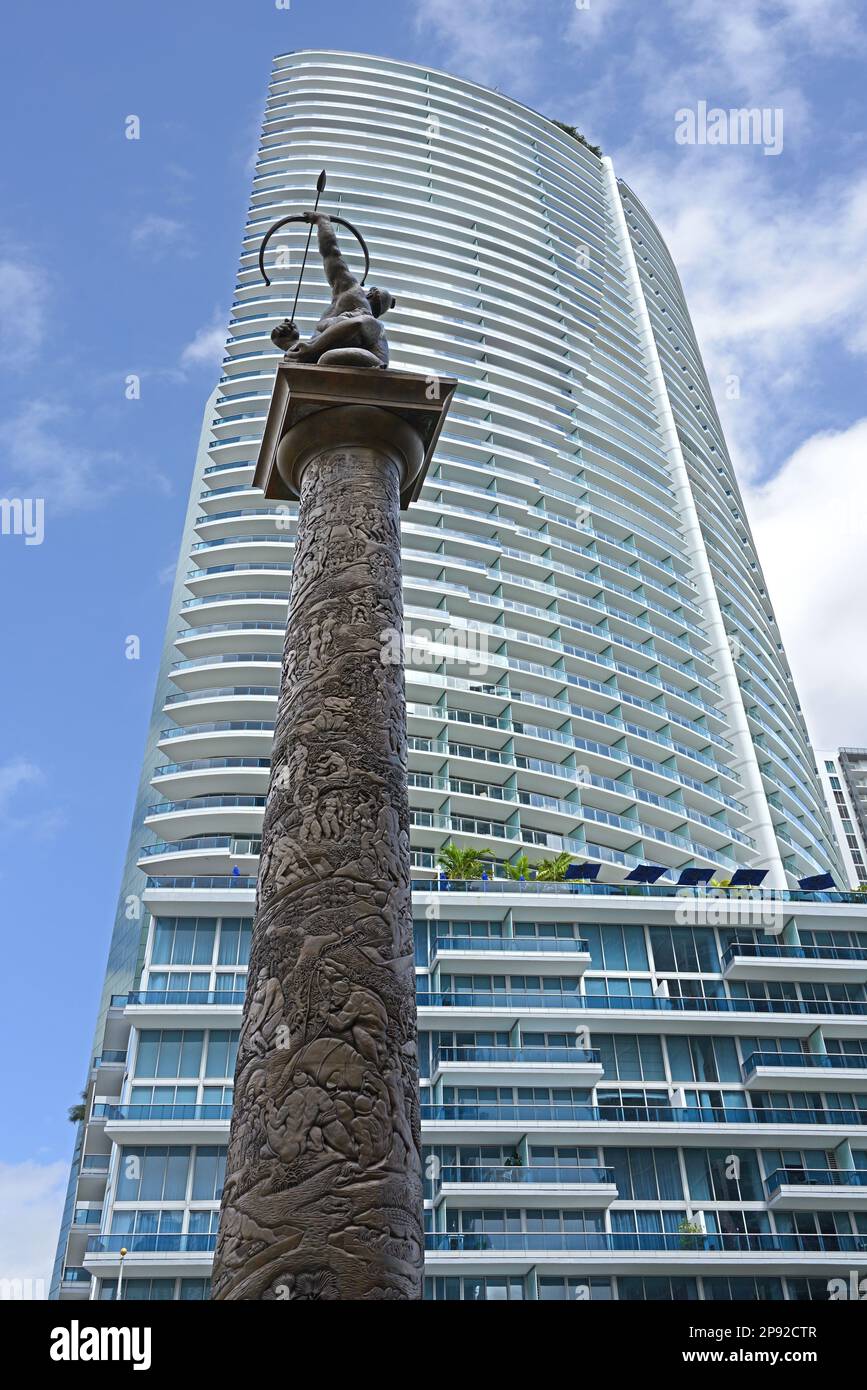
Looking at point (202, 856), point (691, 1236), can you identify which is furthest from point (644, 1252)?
point (202, 856)

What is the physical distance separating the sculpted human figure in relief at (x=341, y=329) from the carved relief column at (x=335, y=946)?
506 mm

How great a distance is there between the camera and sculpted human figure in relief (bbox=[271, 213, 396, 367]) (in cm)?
935

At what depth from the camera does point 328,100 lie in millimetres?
87938

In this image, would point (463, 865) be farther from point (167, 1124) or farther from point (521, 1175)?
point (167, 1124)

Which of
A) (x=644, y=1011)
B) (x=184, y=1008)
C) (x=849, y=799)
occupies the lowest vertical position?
(x=184, y=1008)

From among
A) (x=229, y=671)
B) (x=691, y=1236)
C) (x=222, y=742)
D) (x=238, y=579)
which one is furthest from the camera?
(x=238, y=579)

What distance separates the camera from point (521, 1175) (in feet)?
121

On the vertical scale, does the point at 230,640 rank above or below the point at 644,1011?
above

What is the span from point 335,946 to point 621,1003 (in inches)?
1444

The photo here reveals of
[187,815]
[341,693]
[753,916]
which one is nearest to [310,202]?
[187,815]

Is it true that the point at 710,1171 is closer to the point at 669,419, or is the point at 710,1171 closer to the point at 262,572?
the point at 262,572

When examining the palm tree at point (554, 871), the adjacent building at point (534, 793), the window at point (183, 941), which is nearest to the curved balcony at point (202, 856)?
the adjacent building at point (534, 793)

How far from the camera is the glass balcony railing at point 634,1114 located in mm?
37500

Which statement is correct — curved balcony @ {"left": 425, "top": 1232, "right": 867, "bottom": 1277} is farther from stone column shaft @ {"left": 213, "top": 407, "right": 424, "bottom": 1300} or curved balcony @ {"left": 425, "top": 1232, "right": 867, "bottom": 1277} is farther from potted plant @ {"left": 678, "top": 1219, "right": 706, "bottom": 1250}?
stone column shaft @ {"left": 213, "top": 407, "right": 424, "bottom": 1300}
